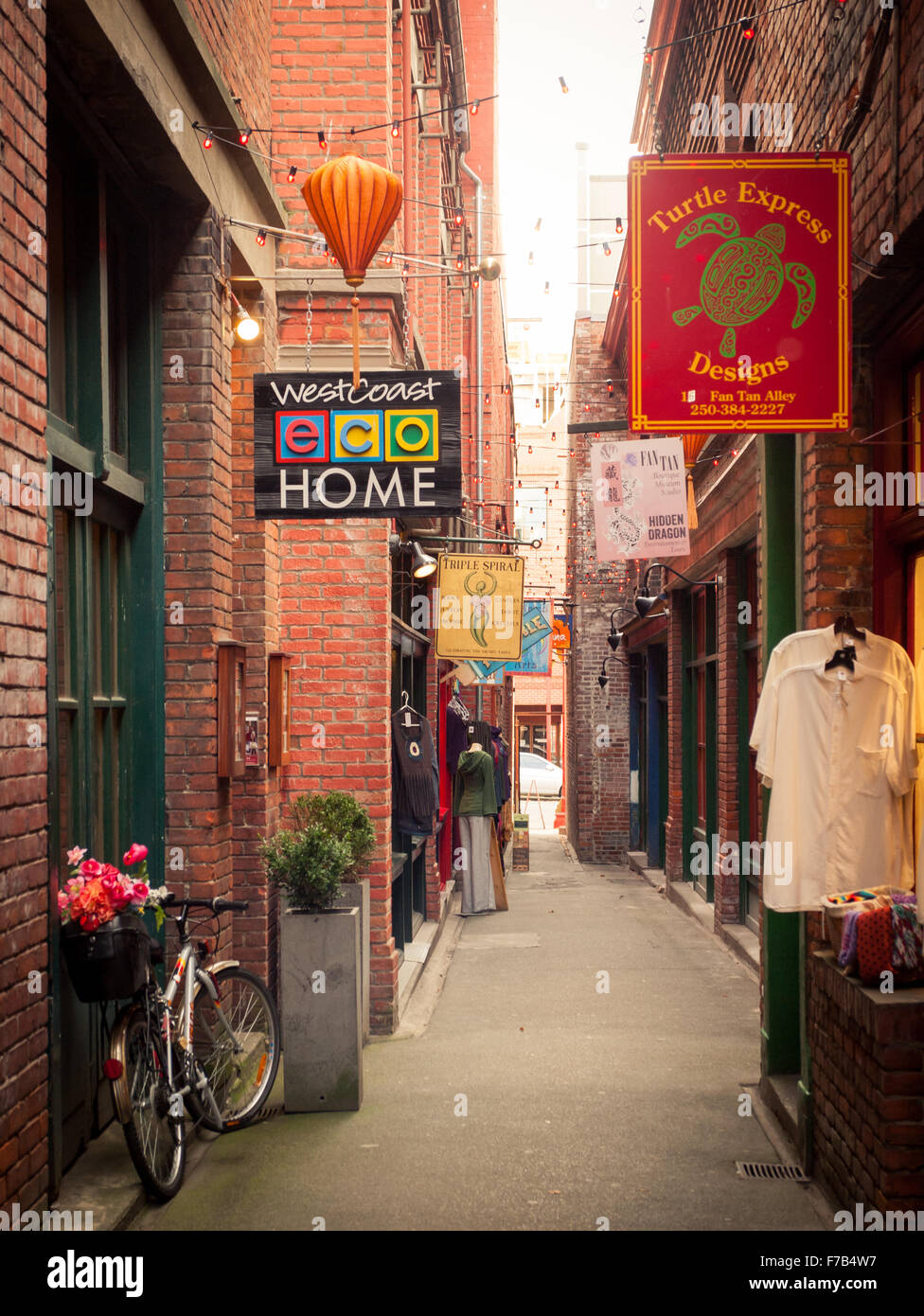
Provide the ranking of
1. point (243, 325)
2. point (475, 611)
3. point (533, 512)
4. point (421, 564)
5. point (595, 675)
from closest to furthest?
point (243, 325) → point (421, 564) → point (475, 611) → point (595, 675) → point (533, 512)

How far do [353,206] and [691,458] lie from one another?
20.7 ft

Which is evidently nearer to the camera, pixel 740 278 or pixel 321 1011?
pixel 740 278

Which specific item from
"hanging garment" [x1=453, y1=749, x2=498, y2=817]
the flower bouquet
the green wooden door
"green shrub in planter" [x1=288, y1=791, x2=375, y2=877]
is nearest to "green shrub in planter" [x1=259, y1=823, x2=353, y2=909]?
"green shrub in planter" [x1=288, y1=791, x2=375, y2=877]

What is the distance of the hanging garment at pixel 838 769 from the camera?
16.6ft

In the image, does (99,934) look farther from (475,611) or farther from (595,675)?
(595,675)

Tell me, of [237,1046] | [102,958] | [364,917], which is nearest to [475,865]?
[364,917]

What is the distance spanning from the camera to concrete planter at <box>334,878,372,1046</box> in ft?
25.1

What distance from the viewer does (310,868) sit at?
6559 millimetres

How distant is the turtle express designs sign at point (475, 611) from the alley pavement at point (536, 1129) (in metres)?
3.31

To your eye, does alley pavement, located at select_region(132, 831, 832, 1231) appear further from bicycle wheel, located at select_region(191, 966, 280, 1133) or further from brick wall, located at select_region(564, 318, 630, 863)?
brick wall, located at select_region(564, 318, 630, 863)

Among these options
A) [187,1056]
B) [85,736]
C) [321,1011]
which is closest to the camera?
[85,736]

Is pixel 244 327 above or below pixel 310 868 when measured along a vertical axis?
above

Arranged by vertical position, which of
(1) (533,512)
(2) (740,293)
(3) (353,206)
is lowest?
(2) (740,293)
